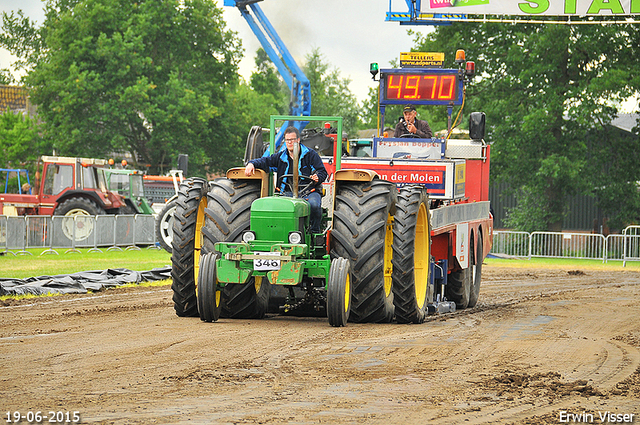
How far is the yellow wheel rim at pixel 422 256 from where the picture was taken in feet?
37.2

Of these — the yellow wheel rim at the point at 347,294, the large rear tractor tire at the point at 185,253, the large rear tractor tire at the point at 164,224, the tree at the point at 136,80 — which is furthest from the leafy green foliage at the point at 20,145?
the yellow wheel rim at the point at 347,294

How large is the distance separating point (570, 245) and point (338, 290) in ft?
70.4

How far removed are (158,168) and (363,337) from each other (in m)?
41.4

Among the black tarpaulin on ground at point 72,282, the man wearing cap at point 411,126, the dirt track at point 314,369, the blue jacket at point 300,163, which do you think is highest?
the man wearing cap at point 411,126

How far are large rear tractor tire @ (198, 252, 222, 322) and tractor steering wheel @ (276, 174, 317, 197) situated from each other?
1.26 metres

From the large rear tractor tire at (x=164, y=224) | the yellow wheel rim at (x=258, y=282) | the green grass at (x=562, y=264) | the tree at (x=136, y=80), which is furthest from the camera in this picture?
the tree at (x=136, y=80)

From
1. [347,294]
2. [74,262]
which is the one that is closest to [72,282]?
[74,262]

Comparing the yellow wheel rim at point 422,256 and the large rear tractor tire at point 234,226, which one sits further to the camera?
the yellow wheel rim at point 422,256

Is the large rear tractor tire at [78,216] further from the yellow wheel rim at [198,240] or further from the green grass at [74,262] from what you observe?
the yellow wheel rim at [198,240]

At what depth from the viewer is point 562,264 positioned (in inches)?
1114

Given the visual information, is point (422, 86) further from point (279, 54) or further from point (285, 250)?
point (279, 54)

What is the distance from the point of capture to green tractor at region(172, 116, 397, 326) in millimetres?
9469

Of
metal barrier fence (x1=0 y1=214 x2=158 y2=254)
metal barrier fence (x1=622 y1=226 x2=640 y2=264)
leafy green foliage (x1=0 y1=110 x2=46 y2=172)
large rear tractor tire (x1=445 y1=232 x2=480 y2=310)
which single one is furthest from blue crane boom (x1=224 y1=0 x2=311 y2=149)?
leafy green foliage (x1=0 y1=110 x2=46 y2=172)

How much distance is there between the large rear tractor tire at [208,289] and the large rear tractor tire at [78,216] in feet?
51.6
